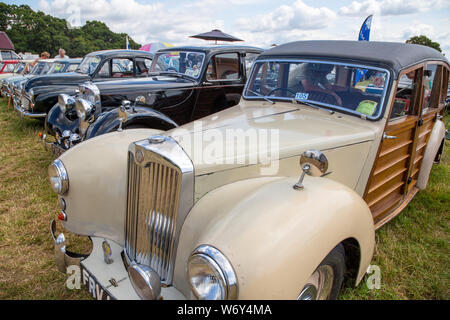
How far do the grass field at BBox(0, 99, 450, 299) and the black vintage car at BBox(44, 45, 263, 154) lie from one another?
0.78m

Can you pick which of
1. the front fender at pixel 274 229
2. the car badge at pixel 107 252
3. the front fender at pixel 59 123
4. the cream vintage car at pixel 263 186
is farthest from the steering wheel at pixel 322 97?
the front fender at pixel 59 123

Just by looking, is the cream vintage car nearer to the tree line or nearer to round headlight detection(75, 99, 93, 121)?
round headlight detection(75, 99, 93, 121)

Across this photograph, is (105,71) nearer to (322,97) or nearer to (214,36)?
(214,36)

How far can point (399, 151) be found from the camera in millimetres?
2852

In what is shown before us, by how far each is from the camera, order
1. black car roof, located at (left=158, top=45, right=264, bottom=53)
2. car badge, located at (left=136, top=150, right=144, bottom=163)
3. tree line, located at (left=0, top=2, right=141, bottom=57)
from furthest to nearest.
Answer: tree line, located at (left=0, top=2, right=141, bottom=57) → black car roof, located at (left=158, top=45, right=264, bottom=53) → car badge, located at (left=136, top=150, right=144, bottom=163)

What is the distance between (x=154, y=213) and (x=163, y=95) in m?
3.41

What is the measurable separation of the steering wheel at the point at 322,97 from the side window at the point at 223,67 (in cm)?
278

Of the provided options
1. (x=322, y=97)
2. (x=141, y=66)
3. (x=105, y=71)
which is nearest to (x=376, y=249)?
(x=322, y=97)

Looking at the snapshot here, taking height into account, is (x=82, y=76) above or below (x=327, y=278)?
above

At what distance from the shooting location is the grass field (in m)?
2.33

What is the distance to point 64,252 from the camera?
6.76ft

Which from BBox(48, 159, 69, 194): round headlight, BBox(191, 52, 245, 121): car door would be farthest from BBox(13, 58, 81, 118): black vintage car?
BBox(48, 159, 69, 194): round headlight

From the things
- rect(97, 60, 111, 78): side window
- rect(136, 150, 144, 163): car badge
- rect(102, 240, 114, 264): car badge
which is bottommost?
rect(102, 240, 114, 264): car badge
